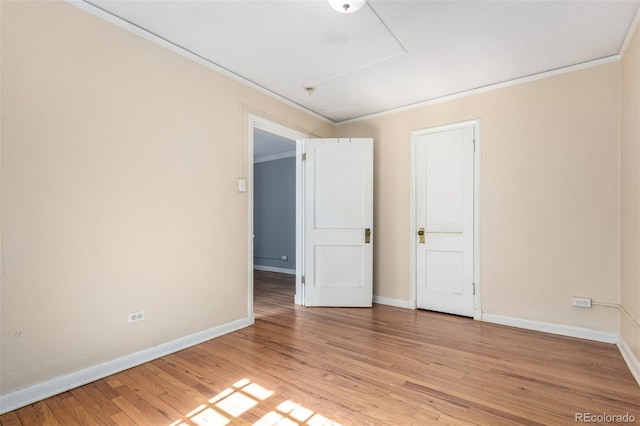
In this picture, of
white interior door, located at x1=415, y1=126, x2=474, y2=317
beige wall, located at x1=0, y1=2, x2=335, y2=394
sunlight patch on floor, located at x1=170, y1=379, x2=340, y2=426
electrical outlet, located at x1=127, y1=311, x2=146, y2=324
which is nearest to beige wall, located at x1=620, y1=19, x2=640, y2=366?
white interior door, located at x1=415, y1=126, x2=474, y2=317

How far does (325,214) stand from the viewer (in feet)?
13.6

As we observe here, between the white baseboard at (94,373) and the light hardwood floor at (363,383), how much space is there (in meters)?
0.05

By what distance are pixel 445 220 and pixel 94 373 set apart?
3573 millimetres

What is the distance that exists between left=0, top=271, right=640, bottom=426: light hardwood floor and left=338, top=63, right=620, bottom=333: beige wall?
44cm

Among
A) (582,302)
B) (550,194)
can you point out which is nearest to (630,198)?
(550,194)

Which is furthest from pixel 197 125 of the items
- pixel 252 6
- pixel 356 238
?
pixel 356 238

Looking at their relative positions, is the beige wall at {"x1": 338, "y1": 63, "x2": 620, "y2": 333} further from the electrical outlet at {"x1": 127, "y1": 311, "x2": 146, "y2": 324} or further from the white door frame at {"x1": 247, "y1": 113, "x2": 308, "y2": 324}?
the electrical outlet at {"x1": 127, "y1": 311, "x2": 146, "y2": 324}

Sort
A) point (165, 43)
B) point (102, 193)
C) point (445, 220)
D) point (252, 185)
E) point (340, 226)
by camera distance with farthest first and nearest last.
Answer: point (340, 226) → point (445, 220) → point (252, 185) → point (165, 43) → point (102, 193)

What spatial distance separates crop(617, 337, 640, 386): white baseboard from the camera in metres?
2.21

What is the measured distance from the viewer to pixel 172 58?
2.71 meters

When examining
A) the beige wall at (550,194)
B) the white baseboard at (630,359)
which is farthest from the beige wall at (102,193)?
the white baseboard at (630,359)

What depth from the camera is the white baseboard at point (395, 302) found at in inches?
159

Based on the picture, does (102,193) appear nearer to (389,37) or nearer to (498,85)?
(389,37)

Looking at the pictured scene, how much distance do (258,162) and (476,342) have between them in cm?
612
